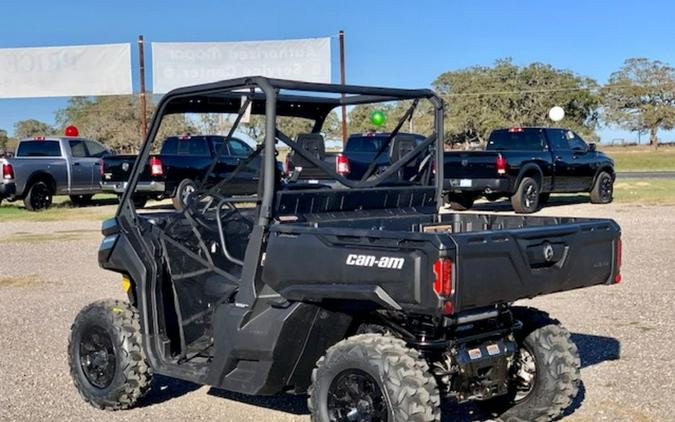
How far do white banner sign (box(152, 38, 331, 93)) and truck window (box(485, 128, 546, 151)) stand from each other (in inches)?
363

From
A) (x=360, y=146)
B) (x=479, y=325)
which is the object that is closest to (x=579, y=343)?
(x=479, y=325)

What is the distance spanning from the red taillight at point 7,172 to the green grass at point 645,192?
1477 cm

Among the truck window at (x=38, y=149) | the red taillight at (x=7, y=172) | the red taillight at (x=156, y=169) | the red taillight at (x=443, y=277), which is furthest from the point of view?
the truck window at (x=38, y=149)

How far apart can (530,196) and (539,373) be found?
14.4 meters

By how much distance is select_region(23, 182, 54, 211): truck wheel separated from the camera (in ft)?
72.8

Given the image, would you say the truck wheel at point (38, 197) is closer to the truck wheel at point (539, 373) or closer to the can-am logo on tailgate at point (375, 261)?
the truck wheel at point (539, 373)

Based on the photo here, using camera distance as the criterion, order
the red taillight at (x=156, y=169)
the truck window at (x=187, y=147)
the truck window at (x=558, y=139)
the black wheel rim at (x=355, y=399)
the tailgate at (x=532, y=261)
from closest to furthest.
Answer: the tailgate at (x=532, y=261), the black wheel rim at (x=355, y=399), the red taillight at (x=156, y=169), the truck window at (x=187, y=147), the truck window at (x=558, y=139)

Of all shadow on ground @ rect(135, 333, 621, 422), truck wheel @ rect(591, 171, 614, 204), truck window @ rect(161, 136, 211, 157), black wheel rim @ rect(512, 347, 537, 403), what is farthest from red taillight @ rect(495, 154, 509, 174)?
black wheel rim @ rect(512, 347, 537, 403)

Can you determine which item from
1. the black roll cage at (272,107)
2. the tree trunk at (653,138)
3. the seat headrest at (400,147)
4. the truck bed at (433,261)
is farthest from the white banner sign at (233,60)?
the tree trunk at (653,138)

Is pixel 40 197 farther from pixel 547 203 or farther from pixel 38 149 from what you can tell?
pixel 547 203

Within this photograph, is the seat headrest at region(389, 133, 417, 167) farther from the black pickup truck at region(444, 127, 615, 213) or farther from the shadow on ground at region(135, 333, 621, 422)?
the black pickup truck at region(444, 127, 615, 213)

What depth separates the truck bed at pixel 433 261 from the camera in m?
4.11

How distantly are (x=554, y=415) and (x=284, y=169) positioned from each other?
2204 millimetres

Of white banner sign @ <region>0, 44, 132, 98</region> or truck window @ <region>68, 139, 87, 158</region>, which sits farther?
white banner sign @ <region>0, 44, 132, 98</region>
